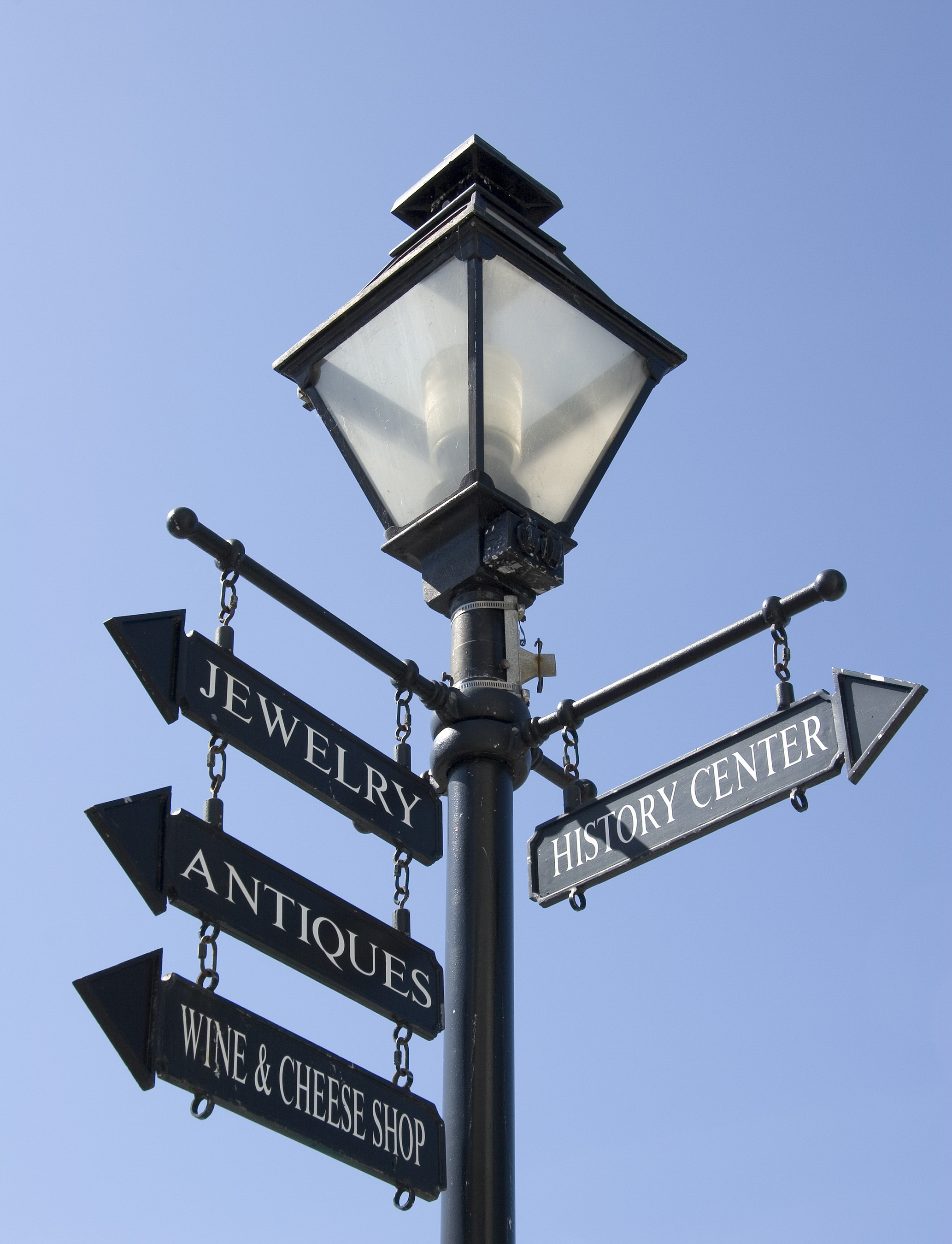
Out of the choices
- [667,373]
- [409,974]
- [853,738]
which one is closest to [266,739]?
[409,974]

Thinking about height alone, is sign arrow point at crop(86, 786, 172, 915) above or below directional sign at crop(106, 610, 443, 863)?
below

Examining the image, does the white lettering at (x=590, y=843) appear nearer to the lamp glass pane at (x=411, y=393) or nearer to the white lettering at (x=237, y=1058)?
the lamp glass pane at (x=411, y=393)

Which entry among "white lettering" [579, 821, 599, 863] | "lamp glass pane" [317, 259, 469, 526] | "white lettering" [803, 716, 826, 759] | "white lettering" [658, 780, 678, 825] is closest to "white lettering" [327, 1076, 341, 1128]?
"white lettering" [579, 821, 599, 863]

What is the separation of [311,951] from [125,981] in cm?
60

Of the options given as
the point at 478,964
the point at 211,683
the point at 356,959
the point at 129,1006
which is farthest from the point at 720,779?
the point at 129,1006

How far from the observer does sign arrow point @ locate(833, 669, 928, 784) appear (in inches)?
164

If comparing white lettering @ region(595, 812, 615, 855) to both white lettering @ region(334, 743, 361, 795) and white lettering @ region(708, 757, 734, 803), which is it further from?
white lettering @ region(334, 743, 361, 795)

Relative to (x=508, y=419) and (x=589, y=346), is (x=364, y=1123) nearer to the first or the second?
(x=508, y=419)

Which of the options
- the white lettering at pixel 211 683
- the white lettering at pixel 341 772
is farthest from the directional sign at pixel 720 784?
the white lettering at pixel 211 683

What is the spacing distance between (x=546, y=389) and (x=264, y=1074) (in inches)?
81.5

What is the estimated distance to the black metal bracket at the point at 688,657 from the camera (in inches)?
171

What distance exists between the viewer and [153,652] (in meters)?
4.01

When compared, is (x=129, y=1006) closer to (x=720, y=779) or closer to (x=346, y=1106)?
(x=346, y=1106)

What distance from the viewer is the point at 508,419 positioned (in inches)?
189
